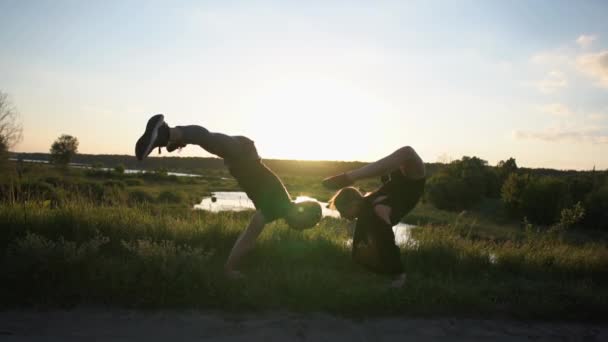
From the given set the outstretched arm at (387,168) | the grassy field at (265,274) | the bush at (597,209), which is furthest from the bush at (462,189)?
the outstretched arm at (387,168)

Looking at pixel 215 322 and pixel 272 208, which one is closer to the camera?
pixel 215 322

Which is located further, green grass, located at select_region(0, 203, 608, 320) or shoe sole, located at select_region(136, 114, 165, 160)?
green grass, located at select_region(0, 203, 608, 320)

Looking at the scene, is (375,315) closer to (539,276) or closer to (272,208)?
(272,208)

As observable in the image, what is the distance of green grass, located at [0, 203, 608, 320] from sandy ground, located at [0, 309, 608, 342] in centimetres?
24

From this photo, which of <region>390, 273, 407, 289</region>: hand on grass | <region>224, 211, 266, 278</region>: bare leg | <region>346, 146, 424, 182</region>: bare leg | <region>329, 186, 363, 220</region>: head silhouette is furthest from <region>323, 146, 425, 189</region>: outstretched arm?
<region>390, 273, 407, 289</region>: hand on grass

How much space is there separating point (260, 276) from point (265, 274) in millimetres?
130

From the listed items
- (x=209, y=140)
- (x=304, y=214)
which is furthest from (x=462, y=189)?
(x=209, y=140)

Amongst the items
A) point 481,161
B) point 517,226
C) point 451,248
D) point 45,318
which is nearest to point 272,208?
point 45,318

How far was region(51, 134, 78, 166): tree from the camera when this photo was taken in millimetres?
136750

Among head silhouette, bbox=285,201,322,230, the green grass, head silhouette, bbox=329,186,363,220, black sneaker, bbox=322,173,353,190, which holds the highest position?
black sneaker, bbox=322,173,353,190

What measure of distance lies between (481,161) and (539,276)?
5714 cm

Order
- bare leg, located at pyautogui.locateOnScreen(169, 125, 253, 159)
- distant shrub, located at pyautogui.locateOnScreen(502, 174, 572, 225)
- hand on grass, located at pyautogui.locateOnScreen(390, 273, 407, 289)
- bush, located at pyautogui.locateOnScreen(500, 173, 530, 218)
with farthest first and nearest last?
bush, located at pyautogui.locateOnScreen(500, 173, 530, 218)
distant shrub, located at pyautogui.locateOnScreen(502, 174, 572, 225)
hand on grass, located at pyautogui.locateOnScreen(390, 273, 407, 289)
bare leg, located at pyautogui.locateOnScreen(169, 125, 253, 159)

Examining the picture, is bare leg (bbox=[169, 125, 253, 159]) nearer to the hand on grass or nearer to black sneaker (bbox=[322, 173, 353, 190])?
black sneaker (bbox=[322, 173, 353, 190])

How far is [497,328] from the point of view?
14.8 feet
